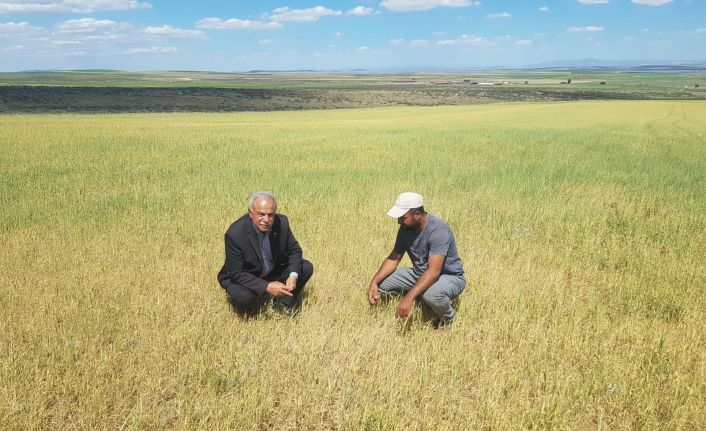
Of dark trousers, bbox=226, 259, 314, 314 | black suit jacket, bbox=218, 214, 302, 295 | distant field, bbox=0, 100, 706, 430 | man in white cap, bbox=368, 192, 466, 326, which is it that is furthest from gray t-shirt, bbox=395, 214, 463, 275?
black suit jacket, bbox=218, 214, 302, 295

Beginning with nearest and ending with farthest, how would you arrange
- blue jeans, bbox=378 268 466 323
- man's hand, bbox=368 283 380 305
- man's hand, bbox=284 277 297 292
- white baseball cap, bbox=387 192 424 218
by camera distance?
white baseball cap, bbox=387 192 424 218 → blue jeans, bbox=378 268 466 323 → man's hand, bbox=284 277 297 292 → man's hand, bbox=368 283 380 305

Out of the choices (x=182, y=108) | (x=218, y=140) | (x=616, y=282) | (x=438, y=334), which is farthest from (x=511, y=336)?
(x=182, y=108)

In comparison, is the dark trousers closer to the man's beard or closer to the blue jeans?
the blue jeans

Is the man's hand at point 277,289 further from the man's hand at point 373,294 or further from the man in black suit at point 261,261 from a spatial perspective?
the man's hand at point 373,294

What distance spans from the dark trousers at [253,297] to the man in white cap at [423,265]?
811mm

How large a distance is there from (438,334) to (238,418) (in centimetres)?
211

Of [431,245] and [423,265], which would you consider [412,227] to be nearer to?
[431,245]

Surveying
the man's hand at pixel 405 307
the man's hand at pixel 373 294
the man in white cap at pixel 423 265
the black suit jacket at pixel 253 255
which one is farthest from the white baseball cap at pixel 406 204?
the black suit jacket at pixel 253 255

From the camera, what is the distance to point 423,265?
496cm

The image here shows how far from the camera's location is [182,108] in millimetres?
56125

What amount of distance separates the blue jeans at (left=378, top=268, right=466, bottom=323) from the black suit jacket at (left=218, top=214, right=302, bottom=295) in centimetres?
107

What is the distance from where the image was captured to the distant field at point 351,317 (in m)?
3.53

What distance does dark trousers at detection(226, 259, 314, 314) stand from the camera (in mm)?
4852

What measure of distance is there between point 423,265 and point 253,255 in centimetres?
185
